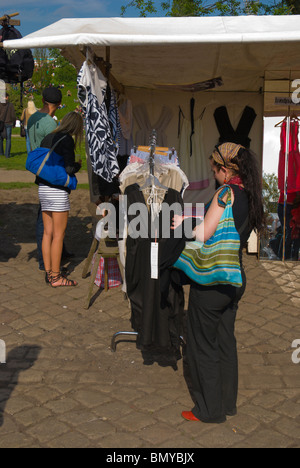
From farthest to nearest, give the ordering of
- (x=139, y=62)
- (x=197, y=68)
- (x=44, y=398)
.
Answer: (x=197, y=68)
(x=139, y=62)
(x=44, y=398)

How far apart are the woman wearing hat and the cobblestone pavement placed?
0.57ft

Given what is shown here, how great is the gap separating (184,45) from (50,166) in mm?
1951

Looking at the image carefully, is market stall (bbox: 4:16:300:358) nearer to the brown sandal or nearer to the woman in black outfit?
the woman in black outfit

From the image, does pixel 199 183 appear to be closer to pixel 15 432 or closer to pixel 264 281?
pixel 264 281

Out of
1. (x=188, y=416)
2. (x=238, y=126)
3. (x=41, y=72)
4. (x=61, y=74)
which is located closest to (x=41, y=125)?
(x=238, y=126)

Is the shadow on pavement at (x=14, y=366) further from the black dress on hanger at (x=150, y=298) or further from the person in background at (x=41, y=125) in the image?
the person in background at (x=41, y=125)

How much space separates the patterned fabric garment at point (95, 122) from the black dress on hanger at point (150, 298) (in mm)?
444

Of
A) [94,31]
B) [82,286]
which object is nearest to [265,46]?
[94,31]

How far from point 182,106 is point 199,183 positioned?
1312mm

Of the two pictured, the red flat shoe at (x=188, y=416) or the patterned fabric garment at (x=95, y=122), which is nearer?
the red flat shoe at (x=188, y=416)

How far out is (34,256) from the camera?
24.6 feet

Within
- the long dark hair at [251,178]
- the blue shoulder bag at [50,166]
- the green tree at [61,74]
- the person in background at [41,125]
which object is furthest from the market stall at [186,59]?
the green tree at [61,74]

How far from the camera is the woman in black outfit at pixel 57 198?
575 cm

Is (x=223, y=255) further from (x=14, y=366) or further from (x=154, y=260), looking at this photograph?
(x=14, y=366)
